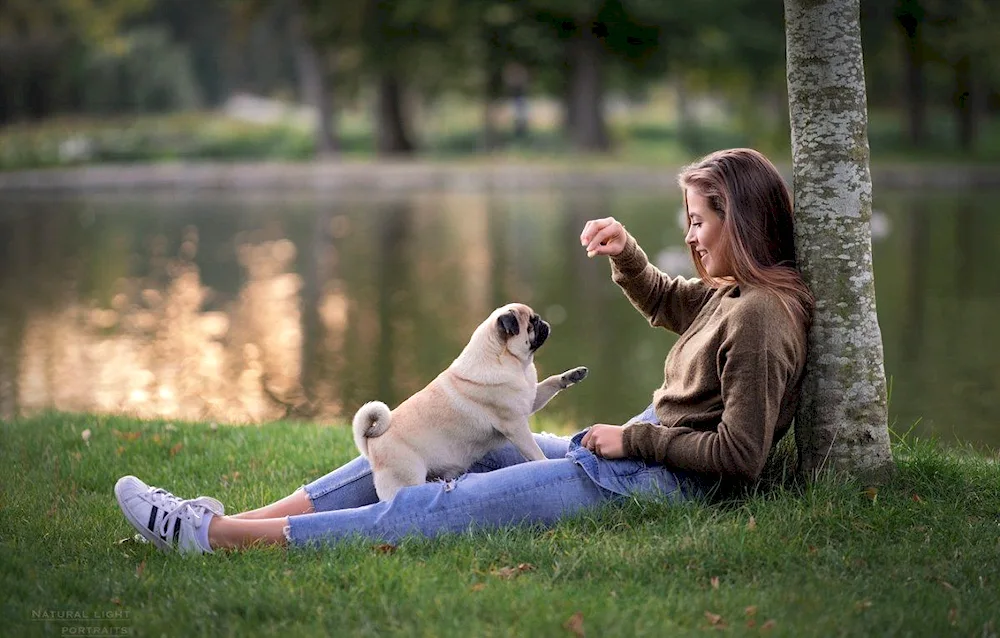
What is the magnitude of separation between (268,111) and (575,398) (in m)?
55.4

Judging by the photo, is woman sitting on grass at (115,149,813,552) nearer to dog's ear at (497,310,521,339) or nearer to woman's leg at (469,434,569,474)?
woman's leg at (469,434,569,474)

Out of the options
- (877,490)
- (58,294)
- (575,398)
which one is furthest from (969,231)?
(877,490)

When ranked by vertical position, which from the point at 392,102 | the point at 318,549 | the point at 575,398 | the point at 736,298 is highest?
the point at 392,102

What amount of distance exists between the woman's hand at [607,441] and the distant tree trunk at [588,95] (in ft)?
115

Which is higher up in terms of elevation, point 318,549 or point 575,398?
point 318,549

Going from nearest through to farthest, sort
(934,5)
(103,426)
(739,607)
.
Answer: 1. (739,607)
2. (103,426)
3. (934,5)

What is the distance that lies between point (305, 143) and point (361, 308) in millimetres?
29807

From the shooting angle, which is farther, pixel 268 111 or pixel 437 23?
pixel 268 111

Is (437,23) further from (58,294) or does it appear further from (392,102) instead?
(58,294)

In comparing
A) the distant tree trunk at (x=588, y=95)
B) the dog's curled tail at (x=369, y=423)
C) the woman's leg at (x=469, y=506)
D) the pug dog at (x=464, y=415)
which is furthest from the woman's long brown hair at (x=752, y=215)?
the distant tree trunk at (x=588, y=95)

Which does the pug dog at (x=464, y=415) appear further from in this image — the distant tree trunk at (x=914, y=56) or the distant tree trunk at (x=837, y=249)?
the distant tree trunk at (x=914, y=56)

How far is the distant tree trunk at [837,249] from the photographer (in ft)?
14.6

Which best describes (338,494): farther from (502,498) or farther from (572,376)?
(572,376)

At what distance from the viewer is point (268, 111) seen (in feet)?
204
